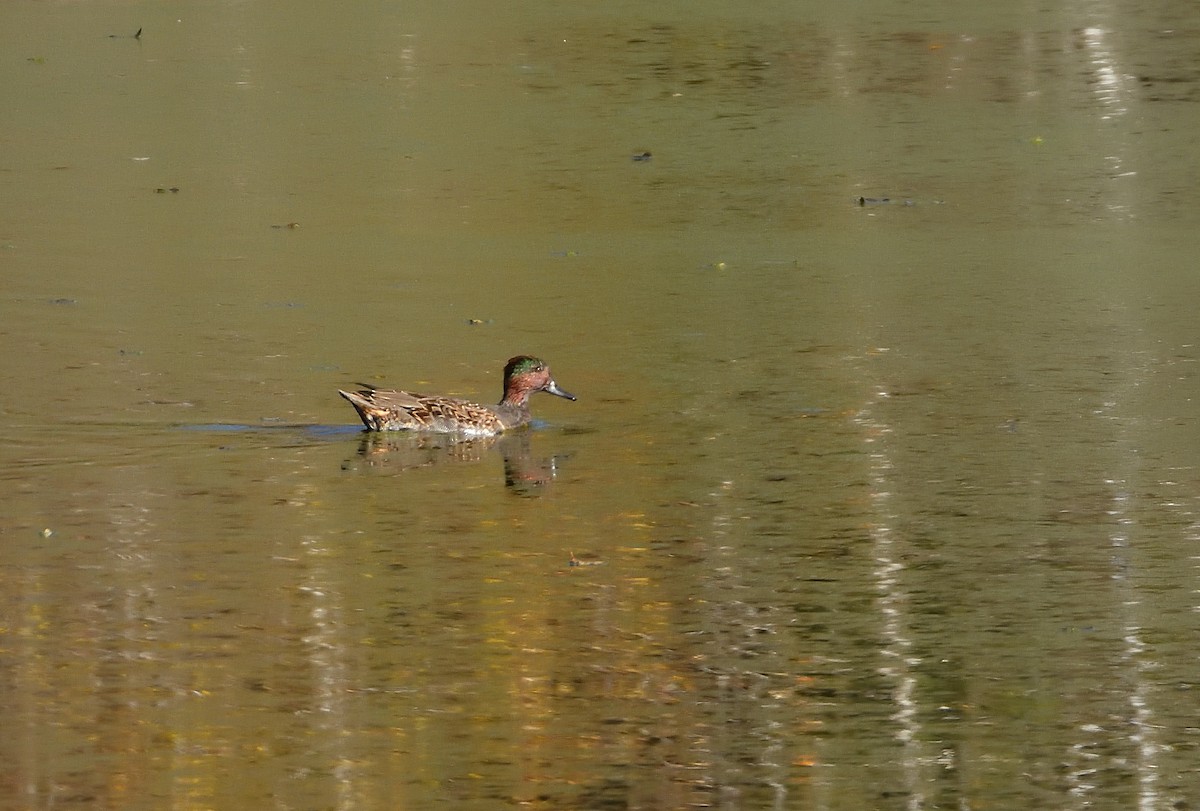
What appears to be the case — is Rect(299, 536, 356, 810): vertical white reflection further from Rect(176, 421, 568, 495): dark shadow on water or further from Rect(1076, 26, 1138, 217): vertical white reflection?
Rect(1076, 26, 1138, 217): vertical white reflection

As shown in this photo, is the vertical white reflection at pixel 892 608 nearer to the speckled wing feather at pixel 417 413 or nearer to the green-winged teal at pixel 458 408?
the green-winged teal at pixel 458 408

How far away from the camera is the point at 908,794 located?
4984 millimetres

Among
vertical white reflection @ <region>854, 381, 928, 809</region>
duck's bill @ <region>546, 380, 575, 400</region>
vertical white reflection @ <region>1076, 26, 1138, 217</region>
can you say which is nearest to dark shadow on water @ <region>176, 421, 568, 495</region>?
duck's bill @ <region>546, 380, 575, 400</region>

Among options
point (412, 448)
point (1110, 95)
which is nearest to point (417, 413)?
point (412, 448)

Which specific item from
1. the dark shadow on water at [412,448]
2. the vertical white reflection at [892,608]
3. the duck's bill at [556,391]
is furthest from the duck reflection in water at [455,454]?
the vertical white reflection at [892,608]

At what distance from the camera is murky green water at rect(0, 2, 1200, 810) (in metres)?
5.34

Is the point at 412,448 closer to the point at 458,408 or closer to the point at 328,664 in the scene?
the point at 458,408

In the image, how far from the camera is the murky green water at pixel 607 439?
5.34 meters

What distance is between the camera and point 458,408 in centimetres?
877

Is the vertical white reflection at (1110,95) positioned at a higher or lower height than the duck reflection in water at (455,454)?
higher

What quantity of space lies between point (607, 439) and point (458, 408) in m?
0.58

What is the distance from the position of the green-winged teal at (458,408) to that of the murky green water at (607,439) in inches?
5.5

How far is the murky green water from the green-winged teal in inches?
5.5

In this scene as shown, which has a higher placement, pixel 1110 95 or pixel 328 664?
pixel 1110 95
